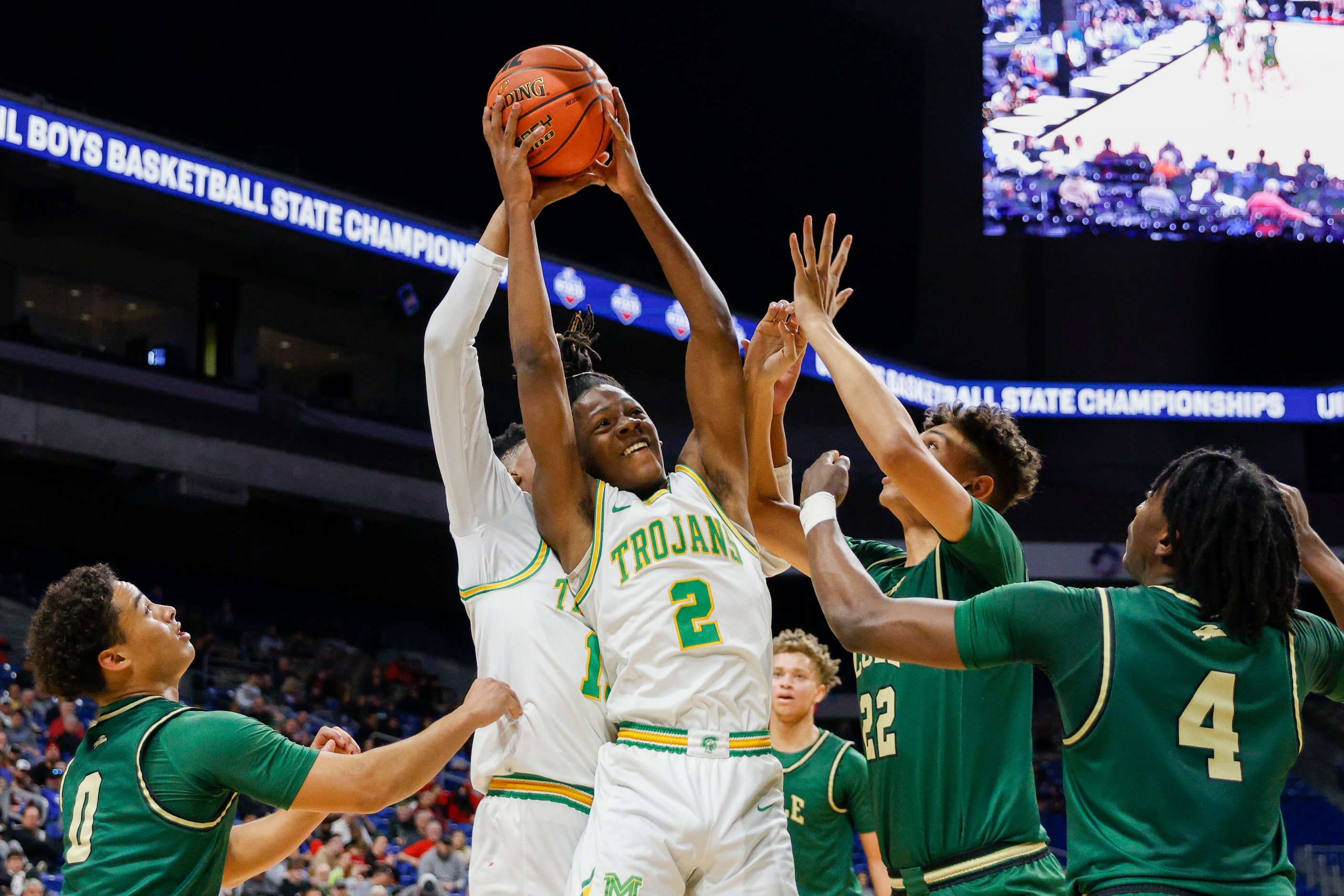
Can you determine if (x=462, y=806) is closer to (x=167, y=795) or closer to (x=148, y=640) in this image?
(x=148, y=640)

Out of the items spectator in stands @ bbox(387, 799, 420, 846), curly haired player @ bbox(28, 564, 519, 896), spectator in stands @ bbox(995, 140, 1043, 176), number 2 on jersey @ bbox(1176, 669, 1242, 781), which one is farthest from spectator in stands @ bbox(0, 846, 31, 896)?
spectator in stands @ bbox(995, 140, 1043, 176)

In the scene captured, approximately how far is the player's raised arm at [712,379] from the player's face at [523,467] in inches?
28.4

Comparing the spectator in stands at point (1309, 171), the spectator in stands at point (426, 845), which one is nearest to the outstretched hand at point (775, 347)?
the spectator in stands at point (426, 845)

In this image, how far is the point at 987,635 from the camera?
304 cm

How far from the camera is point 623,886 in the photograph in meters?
3.40

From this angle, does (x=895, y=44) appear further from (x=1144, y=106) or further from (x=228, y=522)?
(x=228, y=522)

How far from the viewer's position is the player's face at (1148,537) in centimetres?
319

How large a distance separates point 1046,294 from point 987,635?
79.3 feet

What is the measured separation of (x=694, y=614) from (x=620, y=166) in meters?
1.45

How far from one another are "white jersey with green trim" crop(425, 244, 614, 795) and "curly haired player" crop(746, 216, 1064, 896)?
2.52 ft

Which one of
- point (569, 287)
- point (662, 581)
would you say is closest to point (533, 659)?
point (662, 581)

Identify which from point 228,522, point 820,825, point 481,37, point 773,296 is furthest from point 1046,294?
point 820,825

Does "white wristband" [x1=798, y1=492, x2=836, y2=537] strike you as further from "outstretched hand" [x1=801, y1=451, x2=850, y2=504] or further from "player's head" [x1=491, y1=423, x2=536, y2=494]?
"player's head" [x1=491, y1=423, x2=536, y2=494]

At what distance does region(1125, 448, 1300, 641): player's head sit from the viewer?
9.93 ft
